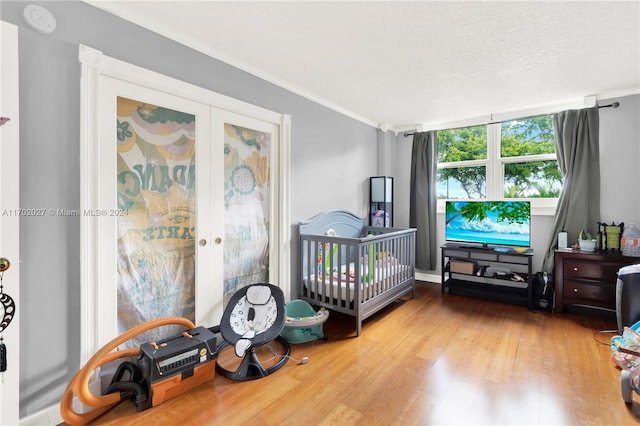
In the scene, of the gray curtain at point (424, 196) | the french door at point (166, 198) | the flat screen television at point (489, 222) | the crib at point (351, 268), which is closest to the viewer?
the french door at point (166, 198)

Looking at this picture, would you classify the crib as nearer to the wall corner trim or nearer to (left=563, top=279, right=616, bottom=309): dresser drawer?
(left=563, top=279, right=616, bottom=309): dresser drawer

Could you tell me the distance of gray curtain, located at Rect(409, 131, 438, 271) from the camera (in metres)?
4.01

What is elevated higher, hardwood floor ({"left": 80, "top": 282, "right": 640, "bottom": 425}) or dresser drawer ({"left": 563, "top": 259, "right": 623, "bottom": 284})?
dresser drawer ({"left": 563, "top": 259, "right": 623, "bottom": 284})

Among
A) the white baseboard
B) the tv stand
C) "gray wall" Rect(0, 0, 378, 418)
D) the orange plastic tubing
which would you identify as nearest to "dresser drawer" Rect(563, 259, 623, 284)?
the tv stand

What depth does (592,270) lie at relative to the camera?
2.81m

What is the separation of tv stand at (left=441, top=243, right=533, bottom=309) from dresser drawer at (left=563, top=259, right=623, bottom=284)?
1.12 feet

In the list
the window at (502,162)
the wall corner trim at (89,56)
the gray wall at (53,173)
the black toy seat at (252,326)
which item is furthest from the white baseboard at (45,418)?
the window at (502,162)

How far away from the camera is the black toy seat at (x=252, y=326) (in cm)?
190

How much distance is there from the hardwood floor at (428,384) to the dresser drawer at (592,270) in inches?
17.2

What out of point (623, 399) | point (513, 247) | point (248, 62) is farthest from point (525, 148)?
point (248, 62)

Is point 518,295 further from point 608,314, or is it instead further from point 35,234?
point 35,234

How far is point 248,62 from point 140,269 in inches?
67.9

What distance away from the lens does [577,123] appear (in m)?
3.08

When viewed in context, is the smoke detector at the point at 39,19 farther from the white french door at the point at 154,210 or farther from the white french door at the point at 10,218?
the white french door at the point at 154,210
